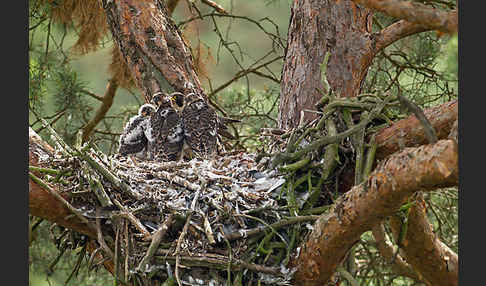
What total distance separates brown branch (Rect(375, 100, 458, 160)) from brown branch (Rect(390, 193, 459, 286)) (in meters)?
0.28

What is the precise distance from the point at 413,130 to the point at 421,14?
0.89 meters

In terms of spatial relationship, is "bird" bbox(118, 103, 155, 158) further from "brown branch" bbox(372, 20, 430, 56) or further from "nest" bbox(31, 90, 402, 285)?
"brown branch" bbox(372, 20, 430, 56)

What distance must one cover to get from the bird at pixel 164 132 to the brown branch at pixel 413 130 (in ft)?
6.31

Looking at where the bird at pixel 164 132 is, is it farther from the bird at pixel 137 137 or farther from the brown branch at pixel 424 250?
the brown branch at pixel 424 250

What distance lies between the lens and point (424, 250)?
296cm

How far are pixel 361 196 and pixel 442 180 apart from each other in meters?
0.37

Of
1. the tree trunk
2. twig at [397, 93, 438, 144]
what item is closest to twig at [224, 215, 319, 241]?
twig at [397, 93, 438, 144]

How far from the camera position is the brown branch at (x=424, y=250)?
285 centimetres

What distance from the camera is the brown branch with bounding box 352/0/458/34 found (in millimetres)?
1601

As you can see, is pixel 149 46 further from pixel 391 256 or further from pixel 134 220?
pixel 391 256

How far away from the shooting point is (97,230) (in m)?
2.77

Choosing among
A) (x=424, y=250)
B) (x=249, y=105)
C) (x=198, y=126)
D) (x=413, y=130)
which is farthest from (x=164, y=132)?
(x=413, y=130)

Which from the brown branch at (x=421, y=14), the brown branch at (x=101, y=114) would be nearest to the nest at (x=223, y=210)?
the brown branch at (x=421, y=14)

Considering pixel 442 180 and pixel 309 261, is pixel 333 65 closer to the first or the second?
pixel 309 261
